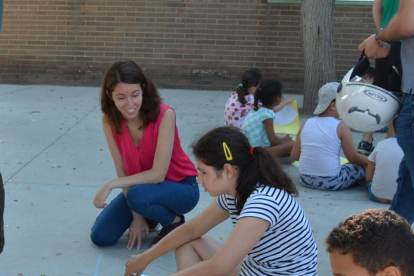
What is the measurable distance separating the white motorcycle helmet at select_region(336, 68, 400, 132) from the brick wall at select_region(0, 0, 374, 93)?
8232 millimetres

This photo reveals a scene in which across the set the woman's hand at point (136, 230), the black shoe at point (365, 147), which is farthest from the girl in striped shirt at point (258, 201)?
the black shoe at point (365, 147)

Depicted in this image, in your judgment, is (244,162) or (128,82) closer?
(244,162)

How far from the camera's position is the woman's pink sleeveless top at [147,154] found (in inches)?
150

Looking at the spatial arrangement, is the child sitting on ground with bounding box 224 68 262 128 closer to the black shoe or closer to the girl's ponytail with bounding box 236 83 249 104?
the girl's ponytail with bounding box 236 83 249 104

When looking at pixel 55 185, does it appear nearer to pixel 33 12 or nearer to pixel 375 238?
pixel 375 238

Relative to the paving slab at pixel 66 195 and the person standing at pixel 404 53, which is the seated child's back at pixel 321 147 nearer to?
the paving slab at pixel 66 195

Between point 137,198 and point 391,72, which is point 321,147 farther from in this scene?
point 391,72

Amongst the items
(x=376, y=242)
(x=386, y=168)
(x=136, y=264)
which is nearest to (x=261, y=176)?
(x=136, y=264)

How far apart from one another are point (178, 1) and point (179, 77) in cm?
144

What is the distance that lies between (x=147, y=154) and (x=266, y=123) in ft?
7.90

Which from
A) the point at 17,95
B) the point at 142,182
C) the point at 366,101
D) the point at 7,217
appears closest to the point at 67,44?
the point at 17,95

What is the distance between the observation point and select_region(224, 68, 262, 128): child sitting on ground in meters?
6.68

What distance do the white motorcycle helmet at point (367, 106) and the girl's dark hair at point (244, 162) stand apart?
1.76 ft

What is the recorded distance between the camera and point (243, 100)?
6660 millimetres
